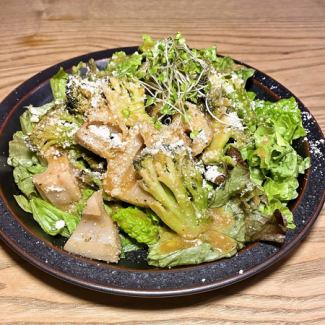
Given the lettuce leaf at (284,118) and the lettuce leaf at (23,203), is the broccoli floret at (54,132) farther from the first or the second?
the lettuce leaf at (284,118)

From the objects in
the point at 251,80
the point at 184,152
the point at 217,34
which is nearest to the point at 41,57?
the point at 217,34

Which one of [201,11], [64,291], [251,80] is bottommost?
[64,291]

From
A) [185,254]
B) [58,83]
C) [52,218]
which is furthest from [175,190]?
[58,83]

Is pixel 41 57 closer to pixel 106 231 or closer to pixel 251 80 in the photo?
pixel 251 80

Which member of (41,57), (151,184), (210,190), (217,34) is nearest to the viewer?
(151,184)

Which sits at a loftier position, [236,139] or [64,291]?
[236,139]

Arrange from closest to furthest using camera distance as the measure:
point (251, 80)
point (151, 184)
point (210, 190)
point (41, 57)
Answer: point (151, 184) < point (210, 190) < point (251, 80) < point (41, 57)

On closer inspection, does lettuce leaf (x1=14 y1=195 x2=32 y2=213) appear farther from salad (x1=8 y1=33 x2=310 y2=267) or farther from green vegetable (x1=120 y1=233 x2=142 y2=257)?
green vegetable (x1=120 y1=233 x2=142 y2=257)
